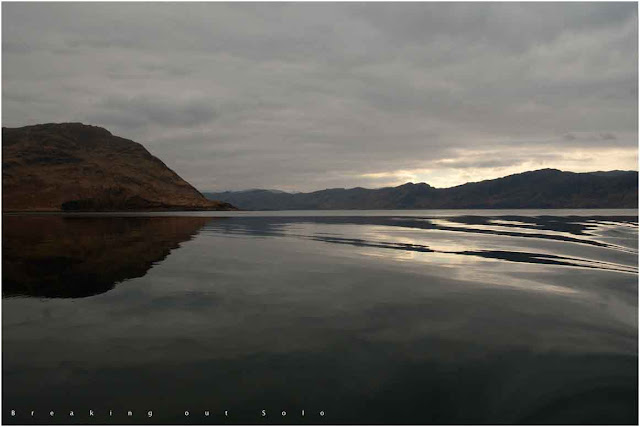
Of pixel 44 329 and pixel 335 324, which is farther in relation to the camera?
pixel 335 324

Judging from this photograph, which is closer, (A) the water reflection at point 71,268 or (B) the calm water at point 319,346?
(B) the calm water at point 319,346

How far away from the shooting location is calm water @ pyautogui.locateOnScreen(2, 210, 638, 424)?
8.28 meters

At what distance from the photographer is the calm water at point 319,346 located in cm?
828

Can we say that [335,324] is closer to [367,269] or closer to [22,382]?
[22,382]

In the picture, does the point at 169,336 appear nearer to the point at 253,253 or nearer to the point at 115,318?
the point at 115,318

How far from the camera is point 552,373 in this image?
9859 mm

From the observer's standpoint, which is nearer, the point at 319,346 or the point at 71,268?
the point at 319,346

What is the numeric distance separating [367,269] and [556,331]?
43.1ft

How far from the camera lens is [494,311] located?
15.4 metres

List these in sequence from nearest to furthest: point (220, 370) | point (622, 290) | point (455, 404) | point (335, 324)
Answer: point (455, 404), point (220, 370), point (335, 324), point (622, 290)

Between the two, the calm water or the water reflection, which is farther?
the water reflection

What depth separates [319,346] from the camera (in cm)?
1156

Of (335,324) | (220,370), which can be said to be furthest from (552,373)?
(220,370)

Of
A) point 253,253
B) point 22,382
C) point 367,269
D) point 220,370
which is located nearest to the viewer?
point 22,382
